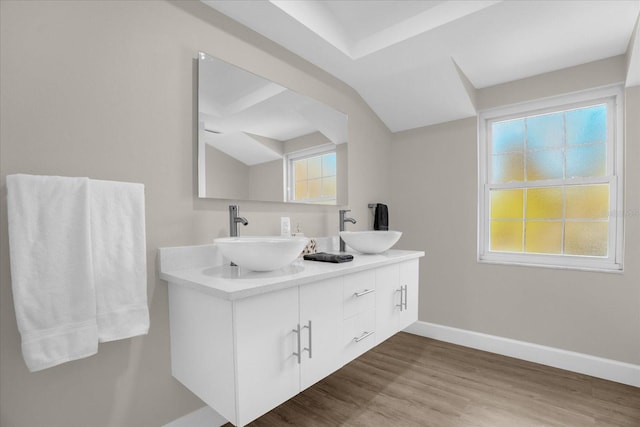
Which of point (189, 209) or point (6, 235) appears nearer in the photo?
point (6, 235)

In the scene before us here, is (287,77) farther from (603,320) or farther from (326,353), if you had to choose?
(603,320)

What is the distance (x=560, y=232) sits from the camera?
2.50 meters

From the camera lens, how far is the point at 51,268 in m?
1.10

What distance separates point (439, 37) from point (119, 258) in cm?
220

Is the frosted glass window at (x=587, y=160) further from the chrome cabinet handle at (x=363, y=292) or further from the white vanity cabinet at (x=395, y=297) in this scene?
the chrome cabinet handle at (x=363, y=292)

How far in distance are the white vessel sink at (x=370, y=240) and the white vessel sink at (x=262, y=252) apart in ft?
2.66

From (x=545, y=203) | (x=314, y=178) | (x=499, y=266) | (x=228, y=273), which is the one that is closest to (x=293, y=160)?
(x=314, y=178)

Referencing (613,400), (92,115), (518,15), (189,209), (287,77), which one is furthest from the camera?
(287,77)

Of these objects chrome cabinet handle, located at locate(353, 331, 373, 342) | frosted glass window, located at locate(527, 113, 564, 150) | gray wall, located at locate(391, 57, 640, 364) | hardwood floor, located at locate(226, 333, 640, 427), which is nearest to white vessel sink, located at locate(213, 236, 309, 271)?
chrome cabinet handle, located at locate(353, 331, 373, 342)

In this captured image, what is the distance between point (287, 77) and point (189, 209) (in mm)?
1123

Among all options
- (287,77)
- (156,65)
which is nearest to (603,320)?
(287,77)

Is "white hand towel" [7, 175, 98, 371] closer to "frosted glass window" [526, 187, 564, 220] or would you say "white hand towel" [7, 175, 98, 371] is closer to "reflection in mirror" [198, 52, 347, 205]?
"reflection in mirror" [198, 52, 347, 205]

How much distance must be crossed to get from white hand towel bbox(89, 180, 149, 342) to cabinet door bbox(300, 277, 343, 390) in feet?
2.22

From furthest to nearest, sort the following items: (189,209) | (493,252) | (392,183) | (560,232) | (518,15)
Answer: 1. (392,183)
2. (493,252)
3. (560,232)
4. (518,15)
5. (189,209)
